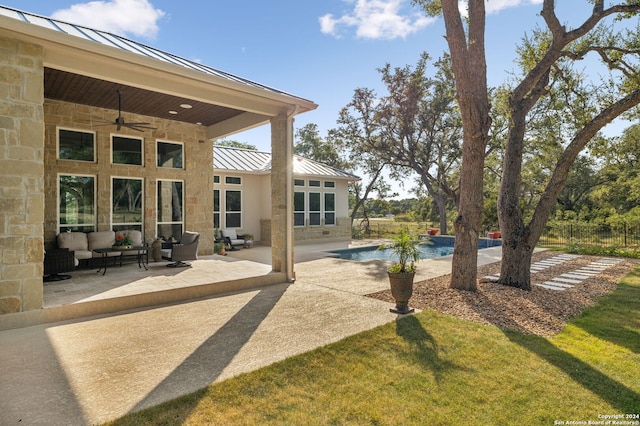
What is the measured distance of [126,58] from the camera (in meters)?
4.93

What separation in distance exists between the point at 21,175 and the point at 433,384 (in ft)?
18.1

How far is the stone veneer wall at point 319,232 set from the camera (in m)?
14.5

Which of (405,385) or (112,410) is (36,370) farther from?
(405,385)

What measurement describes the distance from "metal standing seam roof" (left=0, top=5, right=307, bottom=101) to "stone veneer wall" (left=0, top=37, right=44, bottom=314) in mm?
662

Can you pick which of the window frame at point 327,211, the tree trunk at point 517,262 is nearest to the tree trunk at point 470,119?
the tree trunk at point 517,262

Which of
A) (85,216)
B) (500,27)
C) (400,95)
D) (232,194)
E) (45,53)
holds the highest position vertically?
(400,95)

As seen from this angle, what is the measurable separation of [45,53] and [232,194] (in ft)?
30.1

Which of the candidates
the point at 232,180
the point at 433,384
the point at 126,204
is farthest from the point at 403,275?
the point at 232,180

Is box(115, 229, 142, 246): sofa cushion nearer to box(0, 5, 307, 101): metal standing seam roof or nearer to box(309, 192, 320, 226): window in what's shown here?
box(0, 5, 307, 101): metal standing seam roof

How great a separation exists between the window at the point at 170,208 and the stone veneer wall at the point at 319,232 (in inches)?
182

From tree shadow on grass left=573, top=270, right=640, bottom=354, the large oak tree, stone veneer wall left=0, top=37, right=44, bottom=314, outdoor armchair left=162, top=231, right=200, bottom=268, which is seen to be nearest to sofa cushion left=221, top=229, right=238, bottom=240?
outdoor armchair left=162, top=231, right=200, bottom=268

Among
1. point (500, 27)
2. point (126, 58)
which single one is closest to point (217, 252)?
point (126, 58)

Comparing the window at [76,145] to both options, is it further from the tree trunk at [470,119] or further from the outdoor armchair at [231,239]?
the tree trunk at [470,119]

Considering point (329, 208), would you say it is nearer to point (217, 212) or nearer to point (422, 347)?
point (217, 212)
